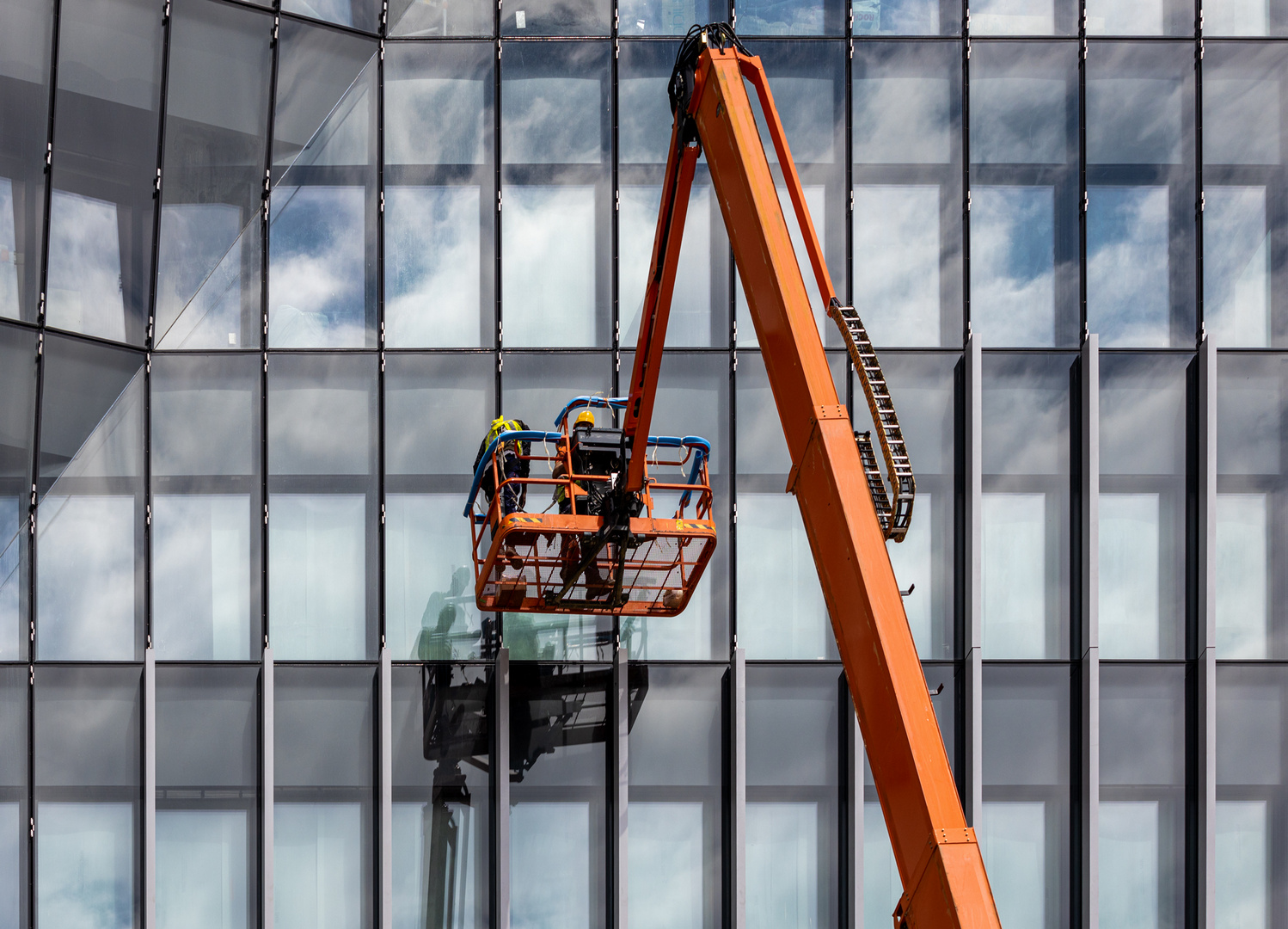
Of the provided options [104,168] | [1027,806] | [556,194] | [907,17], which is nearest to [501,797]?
[1027,806]

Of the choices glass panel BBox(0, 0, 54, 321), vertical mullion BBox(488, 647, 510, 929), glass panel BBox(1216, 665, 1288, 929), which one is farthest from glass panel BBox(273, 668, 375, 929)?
glass panel BBox(1216, 665, 1288, 929)

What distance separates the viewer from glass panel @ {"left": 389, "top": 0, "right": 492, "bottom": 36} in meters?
20.8

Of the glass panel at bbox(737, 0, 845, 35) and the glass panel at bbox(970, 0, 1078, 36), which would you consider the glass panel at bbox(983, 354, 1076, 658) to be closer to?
the glass panel at bbox(970, 0, 1078, 36)

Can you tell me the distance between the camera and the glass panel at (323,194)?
20.1 metres

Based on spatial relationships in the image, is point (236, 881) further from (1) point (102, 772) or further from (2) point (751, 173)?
(2) point (751, 173)

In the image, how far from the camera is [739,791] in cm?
1892

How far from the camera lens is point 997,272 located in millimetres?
20266

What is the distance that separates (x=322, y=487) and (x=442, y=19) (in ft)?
24.9

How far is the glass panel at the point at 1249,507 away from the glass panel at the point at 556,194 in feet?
31.0

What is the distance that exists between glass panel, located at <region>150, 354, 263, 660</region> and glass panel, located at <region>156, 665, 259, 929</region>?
97 cm

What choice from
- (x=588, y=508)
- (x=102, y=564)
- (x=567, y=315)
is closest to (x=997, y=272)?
(x=567, y=315)

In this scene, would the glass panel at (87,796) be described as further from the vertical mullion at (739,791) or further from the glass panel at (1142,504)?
the glass panel at (1142,504)

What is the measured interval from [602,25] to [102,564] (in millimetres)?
11179

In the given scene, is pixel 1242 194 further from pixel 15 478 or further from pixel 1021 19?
pixel 15 478
